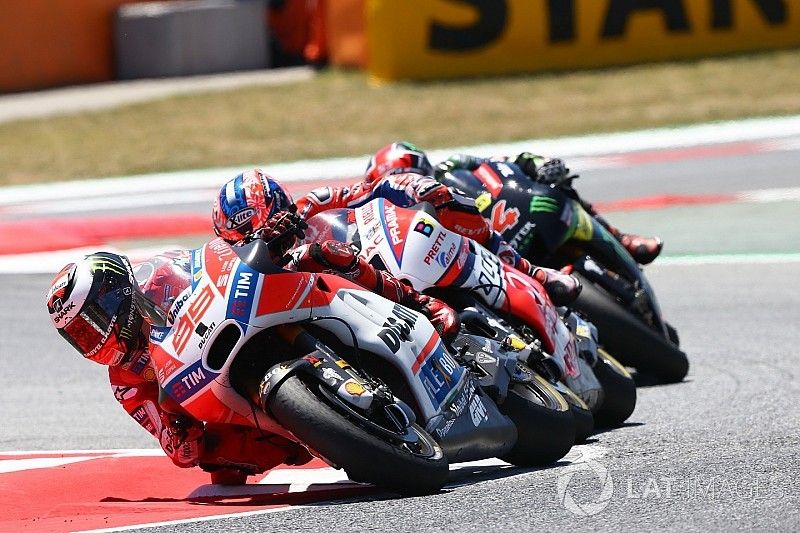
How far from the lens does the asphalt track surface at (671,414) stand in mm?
4449

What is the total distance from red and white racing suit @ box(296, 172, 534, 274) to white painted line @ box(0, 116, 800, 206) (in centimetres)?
816

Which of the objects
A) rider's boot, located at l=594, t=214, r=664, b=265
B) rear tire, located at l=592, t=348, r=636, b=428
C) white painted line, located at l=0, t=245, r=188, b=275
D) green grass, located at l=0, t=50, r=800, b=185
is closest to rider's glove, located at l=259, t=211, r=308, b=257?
rear tire, located at l=592, t=348, r=636, b=428

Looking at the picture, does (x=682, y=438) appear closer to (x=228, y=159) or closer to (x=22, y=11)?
(x=228, y=159)

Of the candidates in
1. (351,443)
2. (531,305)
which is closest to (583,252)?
(531,305)

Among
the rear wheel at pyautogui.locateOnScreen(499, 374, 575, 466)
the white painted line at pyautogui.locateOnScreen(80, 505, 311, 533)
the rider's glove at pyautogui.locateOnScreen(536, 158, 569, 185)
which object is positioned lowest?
the rear wheel at pyautogui.locateOnScreen(499, 374, 575, 466)

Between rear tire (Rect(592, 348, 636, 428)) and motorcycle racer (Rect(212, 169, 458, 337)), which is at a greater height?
motorcycle racer (Rect(212, 169, 458, 337))

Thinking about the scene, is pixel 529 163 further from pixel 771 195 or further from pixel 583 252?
pixel 771 195

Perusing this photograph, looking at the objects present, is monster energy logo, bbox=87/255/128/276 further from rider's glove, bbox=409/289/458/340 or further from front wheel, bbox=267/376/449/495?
rider's glove, bbox=409/289/458/340

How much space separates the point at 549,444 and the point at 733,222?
671 cm

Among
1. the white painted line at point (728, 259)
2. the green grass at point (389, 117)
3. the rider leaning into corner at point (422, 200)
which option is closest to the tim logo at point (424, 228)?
the rider leaning into corner at point (422, 200)

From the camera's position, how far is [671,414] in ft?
21.9

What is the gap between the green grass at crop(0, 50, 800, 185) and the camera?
17.2 metres

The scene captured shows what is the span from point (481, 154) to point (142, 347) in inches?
411

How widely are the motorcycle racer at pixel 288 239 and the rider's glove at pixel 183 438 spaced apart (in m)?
0.71
